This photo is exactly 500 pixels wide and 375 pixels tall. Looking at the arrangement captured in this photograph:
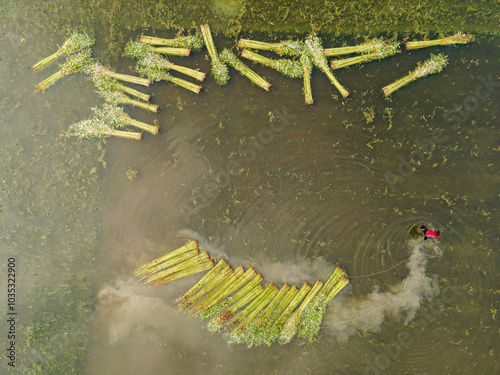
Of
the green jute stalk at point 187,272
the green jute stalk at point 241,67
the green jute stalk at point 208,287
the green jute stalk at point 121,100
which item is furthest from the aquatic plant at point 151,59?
the green jute stalk at point 208,287

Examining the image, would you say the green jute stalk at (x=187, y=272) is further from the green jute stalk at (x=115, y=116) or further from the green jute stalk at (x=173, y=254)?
the green jute stalk at (x=115, y=116)

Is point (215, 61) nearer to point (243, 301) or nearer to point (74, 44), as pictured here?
point (74, 44)

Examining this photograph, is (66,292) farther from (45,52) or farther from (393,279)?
(393,279)

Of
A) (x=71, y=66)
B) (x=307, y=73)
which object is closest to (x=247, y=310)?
(x=307, y=73)

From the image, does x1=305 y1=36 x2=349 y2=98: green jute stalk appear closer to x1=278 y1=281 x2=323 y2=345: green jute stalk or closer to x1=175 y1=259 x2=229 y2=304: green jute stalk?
x1=278 y1=281 x2=323 y2=345: green jute stalk

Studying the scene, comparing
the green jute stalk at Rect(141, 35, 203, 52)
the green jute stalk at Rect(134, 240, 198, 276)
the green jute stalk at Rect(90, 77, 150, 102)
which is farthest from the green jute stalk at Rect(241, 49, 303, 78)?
the green jute stalk at Rect(134, 240, 198, 276)

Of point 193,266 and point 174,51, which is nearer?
point 174,51

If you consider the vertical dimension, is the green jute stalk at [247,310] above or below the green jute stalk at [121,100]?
below
